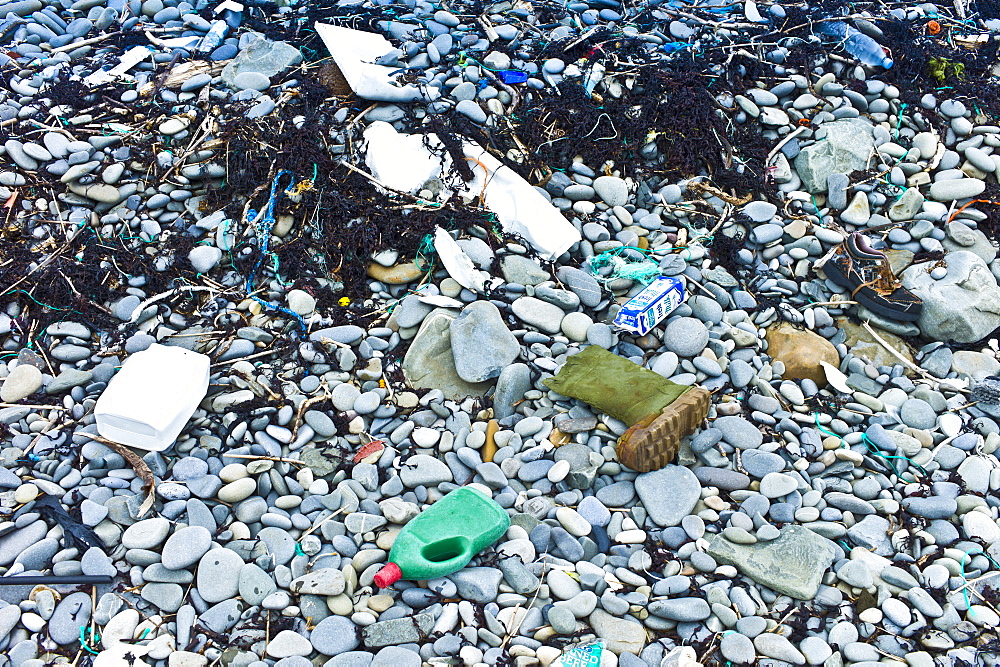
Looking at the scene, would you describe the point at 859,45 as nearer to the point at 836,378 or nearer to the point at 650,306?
the point at 836,378

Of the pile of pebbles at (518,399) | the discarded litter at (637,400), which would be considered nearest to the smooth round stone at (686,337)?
the pile of pebbles at (518,399)

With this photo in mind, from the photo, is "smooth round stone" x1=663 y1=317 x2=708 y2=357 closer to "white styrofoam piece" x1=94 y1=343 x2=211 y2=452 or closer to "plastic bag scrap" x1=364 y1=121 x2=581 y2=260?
"plastic bag scrap" x1=364 y1=121 x2=581 y2=260

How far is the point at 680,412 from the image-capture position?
9.45 ft

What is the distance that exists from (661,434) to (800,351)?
1026 mm

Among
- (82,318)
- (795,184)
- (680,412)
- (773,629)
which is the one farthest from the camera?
(795,184)

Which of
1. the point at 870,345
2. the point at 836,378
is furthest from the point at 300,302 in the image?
the point at 870,345

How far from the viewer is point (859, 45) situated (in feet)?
15.2

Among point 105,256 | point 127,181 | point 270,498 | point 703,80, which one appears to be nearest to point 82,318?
point 105,256

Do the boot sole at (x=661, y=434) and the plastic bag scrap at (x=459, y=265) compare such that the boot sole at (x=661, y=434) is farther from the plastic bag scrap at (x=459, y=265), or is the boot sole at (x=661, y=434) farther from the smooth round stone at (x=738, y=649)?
the plastic bag scrap at (x=459, y=265)

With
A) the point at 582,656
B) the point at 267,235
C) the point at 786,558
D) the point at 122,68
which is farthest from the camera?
the point at 122,68

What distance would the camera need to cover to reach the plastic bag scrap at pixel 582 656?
2348 mm

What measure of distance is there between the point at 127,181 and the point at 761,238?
3.25 m

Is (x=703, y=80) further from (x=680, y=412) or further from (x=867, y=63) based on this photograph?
(x=680, y=412)

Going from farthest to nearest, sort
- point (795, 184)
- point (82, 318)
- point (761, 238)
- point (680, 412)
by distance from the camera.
→ point (795, 184), point (761, 238), point (82, 318), point (680, 412)
